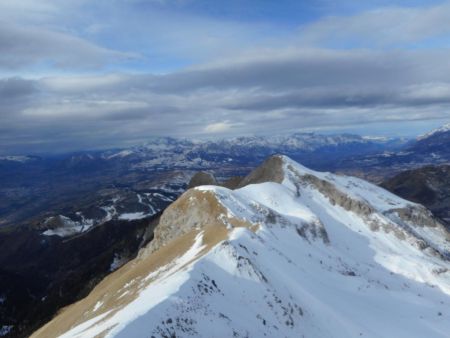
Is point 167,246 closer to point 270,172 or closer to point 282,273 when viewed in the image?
point 282,273

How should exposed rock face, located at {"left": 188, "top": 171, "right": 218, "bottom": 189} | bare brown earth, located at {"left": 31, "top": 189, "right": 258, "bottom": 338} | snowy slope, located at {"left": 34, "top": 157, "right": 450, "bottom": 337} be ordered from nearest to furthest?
snowy slope, located at {"left": 34, "top": 157, "right": 450, "bottom": 337} < bare brown earth, located at {"left": 31, "top": 189, "right": 258, "bottom": 338} < exposed rock face, located at {"left": 188, "top": 171, "right": 218, "bottom": 189}

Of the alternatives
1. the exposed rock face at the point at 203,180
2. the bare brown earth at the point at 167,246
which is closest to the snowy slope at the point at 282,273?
the bare brown earth at the point at 167,246

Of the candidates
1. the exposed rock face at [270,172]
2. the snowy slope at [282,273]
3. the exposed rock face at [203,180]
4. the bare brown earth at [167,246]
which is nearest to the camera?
the snowy slope at [282,273]

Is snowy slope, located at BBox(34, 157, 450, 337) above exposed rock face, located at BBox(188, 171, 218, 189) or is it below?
above

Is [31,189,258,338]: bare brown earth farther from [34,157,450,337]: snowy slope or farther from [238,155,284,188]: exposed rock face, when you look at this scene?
[238,155,284,188]: exposed rock face

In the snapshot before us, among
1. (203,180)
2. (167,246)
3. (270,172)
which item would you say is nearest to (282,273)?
(167,246)

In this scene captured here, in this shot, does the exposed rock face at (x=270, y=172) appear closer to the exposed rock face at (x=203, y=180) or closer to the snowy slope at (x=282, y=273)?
the snowy slope at (x=282, y=273)

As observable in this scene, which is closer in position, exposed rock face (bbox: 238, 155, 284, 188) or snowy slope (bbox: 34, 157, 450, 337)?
snowy slope (bbox: 34, 157, 450, 337)


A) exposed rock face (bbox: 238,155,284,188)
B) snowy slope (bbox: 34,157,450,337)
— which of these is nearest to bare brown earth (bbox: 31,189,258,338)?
snowy slope (bbox: 34,157,450,337)

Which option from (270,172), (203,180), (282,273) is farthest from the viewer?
(203,180)

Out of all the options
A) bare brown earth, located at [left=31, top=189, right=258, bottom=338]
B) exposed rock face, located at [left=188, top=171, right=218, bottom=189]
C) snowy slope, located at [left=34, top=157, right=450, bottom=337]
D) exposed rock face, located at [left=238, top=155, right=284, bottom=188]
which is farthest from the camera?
exposed rock face, located at [left=188, top=171, right=218, bottom=189]
